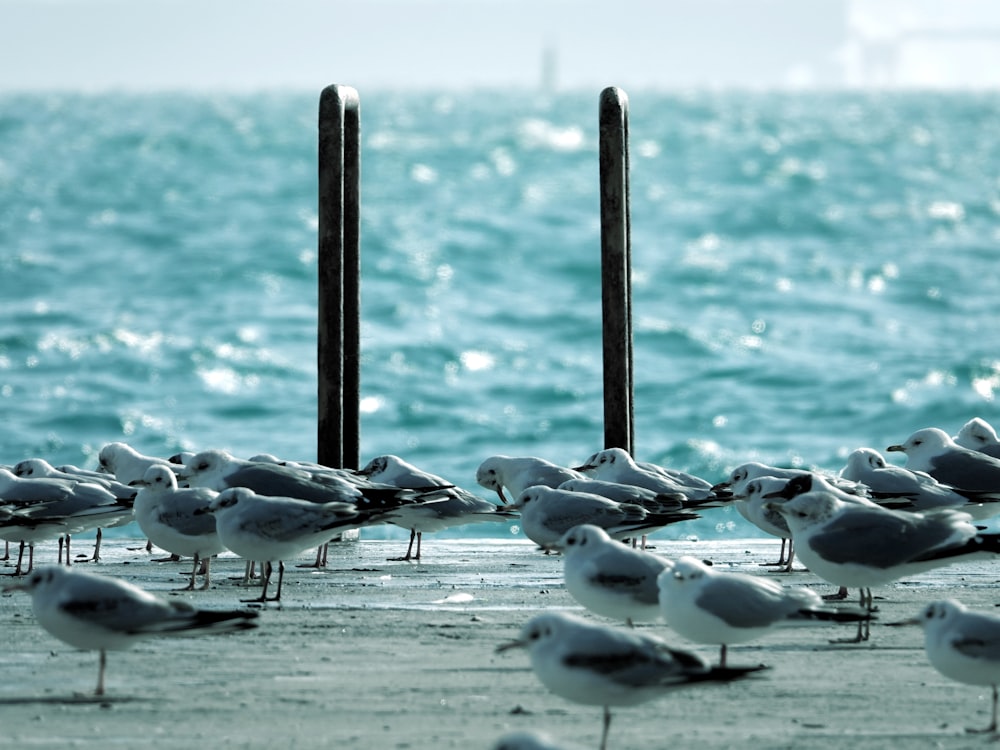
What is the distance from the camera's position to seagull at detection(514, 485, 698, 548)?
9914 millimetres

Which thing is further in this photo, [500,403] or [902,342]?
[902,342]

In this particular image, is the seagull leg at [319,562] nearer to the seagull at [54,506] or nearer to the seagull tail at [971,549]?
the seagull at [54,506]

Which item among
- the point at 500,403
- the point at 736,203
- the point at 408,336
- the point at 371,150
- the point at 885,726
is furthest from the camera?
the point at 371,150

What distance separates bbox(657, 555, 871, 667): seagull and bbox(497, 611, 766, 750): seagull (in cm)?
90

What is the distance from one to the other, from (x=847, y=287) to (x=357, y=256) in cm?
2986

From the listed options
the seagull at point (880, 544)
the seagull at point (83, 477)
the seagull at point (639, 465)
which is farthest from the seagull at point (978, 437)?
the seagull at point (83, 477)

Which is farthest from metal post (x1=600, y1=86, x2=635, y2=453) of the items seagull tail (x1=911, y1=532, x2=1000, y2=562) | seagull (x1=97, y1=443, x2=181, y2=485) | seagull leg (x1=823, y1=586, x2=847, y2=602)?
seagull tail (x1=911, y1=532, x2=1000, y2=562)

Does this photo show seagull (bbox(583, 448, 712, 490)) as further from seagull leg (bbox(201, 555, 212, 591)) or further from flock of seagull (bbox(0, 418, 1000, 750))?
seagull leg (bbox(201, 555, 212, 591))

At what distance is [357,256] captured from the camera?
12.5 m

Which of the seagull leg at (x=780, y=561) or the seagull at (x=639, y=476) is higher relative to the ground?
the seagull at (x=639, y=476)

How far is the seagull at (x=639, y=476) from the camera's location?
11.1 meters

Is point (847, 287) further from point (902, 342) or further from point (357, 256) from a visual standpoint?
point (357, 256)

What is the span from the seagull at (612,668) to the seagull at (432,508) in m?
4.25

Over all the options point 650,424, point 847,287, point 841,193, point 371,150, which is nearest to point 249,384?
point 650,424
